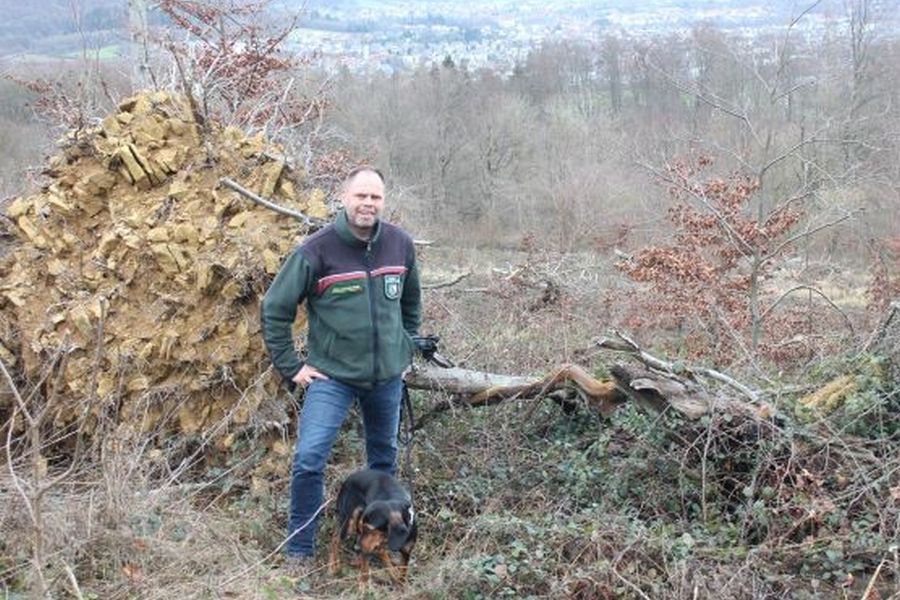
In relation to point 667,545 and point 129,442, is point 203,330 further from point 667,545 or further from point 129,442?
point 667,545

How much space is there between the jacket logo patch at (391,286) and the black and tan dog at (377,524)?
3.32ft

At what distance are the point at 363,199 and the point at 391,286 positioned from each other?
0.54 metres

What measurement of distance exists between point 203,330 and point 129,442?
1107 mm

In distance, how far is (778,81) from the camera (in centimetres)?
1518

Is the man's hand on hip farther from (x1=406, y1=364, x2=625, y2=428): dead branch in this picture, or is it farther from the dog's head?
(x1=406, y1=364, x2=625, y2=428): dead branch

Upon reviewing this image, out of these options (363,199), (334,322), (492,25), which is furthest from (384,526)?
(492,25)

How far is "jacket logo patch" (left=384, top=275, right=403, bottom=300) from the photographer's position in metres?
5.25

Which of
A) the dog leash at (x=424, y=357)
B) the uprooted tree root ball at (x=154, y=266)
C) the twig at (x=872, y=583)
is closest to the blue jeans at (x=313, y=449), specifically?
the dog leash at (x=424, y=357)

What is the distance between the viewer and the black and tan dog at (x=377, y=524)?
4.89 metres

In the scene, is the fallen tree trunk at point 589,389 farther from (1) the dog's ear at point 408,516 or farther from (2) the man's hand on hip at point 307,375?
(2) the man's hand on hip at point 307,375

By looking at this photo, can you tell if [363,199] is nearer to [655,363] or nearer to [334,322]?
[334,322]

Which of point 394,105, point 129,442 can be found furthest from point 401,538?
point 394,105

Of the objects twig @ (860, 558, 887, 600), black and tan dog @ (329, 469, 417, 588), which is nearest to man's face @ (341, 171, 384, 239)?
black and tan dog @ (329, 469, 417, 588)

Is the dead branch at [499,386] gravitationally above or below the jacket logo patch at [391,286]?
below
